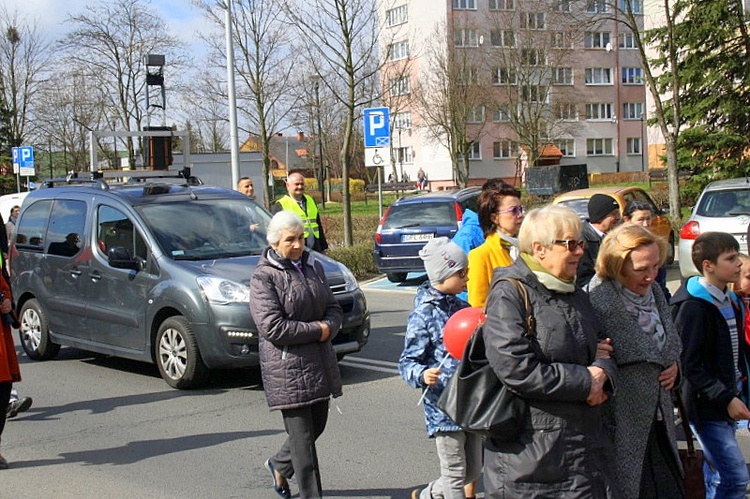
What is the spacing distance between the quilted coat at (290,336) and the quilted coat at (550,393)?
1761 millimetres

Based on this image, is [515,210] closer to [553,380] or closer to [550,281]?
[550,281]

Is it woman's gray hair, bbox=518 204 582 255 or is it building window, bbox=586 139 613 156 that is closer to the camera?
woman's gray hair, bbox=518 204 582 255

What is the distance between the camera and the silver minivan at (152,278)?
8422 mm

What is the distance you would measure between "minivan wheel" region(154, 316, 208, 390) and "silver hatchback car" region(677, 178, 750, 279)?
26.7 ft

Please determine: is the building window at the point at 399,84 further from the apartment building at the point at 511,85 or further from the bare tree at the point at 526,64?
the bare tree at the point at 526,64

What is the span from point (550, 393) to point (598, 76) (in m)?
75.6

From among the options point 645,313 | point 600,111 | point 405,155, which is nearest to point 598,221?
point 645,313

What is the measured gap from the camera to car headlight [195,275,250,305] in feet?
27.4

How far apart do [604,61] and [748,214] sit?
6405 cm

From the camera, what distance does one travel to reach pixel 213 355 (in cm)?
836

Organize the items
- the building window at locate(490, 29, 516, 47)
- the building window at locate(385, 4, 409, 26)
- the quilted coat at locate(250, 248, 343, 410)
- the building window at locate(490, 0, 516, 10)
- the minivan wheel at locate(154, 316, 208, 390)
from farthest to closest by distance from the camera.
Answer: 1. the building window at locate(490, 0, 516, 10)
2. the building window at locate(490, 29, 516, 47)
3. the building window at locate(385, 4, 409, 26)
4. the minivan wheel at locate(154, 316, 208, 390)
5. the quilted coat at locate(250, 248, 343, 410)

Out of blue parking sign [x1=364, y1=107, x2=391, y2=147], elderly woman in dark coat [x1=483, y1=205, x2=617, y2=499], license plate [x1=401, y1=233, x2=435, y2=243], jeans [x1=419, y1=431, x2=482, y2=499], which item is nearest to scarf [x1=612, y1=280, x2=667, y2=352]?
elderly woman in dark coat [x1=483, y1=205, x2=617, y2=499]

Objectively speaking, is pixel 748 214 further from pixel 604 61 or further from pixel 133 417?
pixel 604 61

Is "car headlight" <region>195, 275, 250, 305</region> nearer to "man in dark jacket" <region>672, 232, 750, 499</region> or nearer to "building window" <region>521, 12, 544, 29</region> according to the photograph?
"man in dark jacket" <region>672, 232, 750, 499</region>
